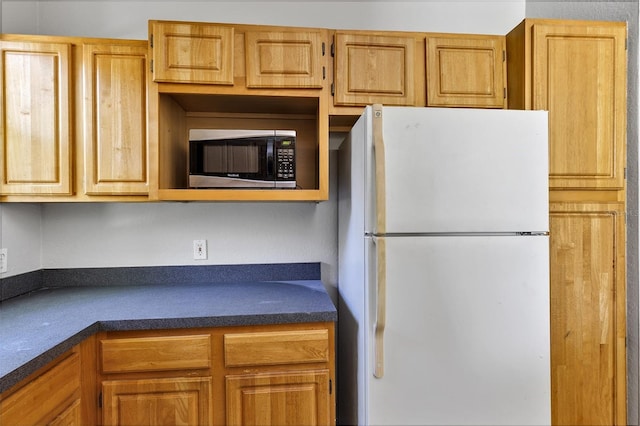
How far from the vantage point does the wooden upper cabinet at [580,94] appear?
155 centimetres

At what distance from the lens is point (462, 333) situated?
1328 mm

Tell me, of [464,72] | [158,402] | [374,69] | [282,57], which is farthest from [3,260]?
[464,72]

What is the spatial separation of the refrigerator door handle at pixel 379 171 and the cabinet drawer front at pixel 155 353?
2.63ft

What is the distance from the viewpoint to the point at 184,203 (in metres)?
1.97

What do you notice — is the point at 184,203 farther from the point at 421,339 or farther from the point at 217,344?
the point at 421,339

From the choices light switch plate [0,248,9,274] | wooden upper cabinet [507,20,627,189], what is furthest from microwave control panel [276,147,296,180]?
light switch plate [0,248,9,274]

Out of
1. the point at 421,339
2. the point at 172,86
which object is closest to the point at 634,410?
the point at 421,339

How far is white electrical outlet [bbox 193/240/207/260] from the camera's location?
6.45 ft

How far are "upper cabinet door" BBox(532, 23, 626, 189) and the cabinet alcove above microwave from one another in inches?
38.6

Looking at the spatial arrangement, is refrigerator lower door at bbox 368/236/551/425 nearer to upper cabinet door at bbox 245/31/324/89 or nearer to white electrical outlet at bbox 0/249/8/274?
upper cabinet door at bbox 245/31/324/89

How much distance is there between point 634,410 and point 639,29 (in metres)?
1.66

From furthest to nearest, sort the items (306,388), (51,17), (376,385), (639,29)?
(51,17) → (639,29) → (306,388) → (376,385)

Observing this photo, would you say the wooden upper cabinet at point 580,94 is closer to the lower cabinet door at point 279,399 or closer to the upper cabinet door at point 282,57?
the upper cabinet door at point 282,57

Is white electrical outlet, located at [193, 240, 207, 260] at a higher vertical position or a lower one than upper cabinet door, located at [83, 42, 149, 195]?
lower
